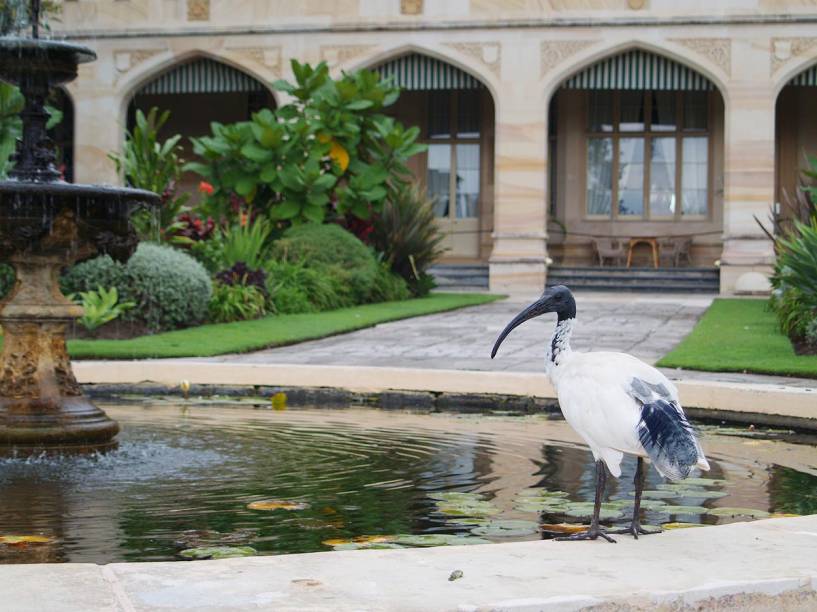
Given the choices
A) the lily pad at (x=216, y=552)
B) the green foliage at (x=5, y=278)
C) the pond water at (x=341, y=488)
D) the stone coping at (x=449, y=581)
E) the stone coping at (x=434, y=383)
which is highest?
the green foliage at (x=5, y=278)

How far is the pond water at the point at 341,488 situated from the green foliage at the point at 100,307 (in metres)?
5.18

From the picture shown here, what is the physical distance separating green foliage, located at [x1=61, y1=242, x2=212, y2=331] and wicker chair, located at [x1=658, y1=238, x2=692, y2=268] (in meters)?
12.6

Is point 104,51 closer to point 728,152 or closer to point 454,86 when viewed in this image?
point 454,86

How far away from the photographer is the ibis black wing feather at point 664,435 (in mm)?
4293

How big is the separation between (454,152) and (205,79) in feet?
16.4

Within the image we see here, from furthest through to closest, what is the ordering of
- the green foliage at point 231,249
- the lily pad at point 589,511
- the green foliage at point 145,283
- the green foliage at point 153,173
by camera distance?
the green foliage at point 231,249, the green foliage at point 153,173, the green foliage at point 145,283, the lily pad at point 589,511

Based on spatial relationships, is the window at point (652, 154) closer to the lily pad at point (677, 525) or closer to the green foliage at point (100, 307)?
the green foliage at point (100, 307)

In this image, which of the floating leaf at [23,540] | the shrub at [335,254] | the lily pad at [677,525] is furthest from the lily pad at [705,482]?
the shrub at [335,254]

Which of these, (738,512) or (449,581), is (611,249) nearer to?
(738,512)

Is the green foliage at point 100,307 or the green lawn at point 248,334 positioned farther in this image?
the green foliage at point 100,307

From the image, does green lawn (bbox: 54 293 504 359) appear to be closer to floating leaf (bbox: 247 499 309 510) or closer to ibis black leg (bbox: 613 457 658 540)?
floating leaf (bbox: 247 499 309 510)

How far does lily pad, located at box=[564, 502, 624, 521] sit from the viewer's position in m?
5.57

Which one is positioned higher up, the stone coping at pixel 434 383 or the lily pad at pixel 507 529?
the stone coping at pixel 434 383

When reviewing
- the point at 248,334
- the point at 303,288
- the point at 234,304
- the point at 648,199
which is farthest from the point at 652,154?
the point at 248,334
